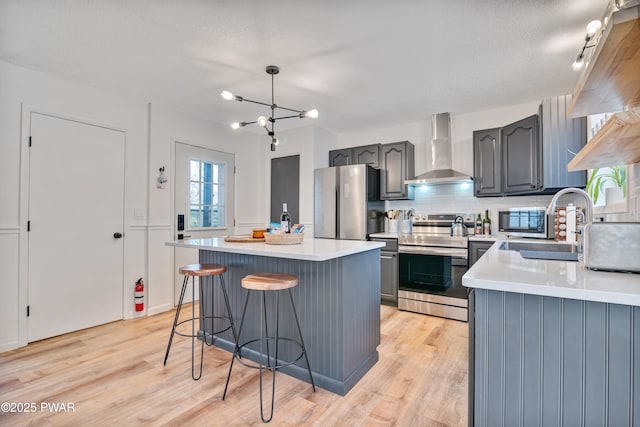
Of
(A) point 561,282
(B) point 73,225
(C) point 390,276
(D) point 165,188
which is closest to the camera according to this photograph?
(A) point 561,282

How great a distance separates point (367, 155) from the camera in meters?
4.40

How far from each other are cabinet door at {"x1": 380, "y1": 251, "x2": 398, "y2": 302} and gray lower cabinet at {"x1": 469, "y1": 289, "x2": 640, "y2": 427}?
2763 mm

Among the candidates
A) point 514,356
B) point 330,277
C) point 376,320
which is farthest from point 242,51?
point 514,356

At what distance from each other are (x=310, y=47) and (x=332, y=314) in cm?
201

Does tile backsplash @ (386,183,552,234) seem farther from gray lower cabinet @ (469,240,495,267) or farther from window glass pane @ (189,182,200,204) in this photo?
window glass pane @ (189,182,200,204)

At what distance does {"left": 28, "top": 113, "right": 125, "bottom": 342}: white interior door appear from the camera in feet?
9.09

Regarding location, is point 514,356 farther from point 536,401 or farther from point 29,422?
point 29,422

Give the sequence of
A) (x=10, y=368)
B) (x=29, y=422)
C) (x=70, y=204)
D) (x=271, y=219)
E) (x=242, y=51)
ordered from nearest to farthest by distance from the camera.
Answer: (x=29, y=422), (x=10, y=368), (x=242, y=51), (x=70, y=204), (x=271, y=219)

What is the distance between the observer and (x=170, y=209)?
12.2ft

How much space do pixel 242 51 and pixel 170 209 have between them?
2.18 metres

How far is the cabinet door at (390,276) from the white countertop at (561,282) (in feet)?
8.51

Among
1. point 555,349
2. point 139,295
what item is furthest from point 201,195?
point 555,349

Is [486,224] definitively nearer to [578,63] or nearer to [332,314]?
[578,63]

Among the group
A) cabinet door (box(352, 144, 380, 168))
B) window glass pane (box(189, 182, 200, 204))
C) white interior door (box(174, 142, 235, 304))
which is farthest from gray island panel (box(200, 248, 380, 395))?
cabinet door (box(352, 144, 380, 168))
